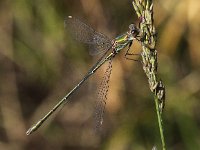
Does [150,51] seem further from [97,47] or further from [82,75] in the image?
[82,75]

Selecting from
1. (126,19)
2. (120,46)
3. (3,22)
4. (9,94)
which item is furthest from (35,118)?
(120,46)

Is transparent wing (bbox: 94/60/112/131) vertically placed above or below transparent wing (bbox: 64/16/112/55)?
below

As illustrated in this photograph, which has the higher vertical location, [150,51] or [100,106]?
[150,51]

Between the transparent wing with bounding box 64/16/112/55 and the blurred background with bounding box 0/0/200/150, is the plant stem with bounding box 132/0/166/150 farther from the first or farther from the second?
the blurred background with bounding box 0/0/200/150

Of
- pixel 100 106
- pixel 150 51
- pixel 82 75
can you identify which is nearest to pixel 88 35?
pixel 100 106

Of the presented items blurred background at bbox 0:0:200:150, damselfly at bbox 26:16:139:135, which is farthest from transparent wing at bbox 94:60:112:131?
blurred background at bbox 0:0:200:150

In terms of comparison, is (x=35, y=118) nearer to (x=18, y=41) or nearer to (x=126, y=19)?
(x=18, y=41)
